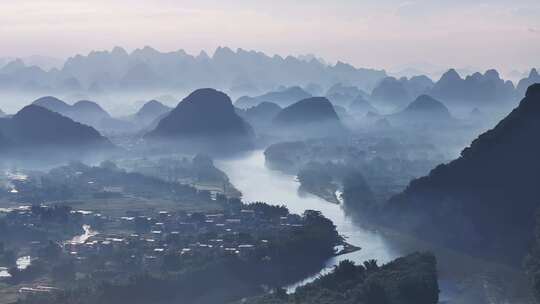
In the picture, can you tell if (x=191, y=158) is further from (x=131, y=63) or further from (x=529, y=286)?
(x=131, y=63)

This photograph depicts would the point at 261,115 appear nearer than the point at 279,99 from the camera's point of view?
Yes

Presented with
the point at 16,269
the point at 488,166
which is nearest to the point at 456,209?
the point at 488,166

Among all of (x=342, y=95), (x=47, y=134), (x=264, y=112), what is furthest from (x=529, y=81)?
(x=47, y=134)

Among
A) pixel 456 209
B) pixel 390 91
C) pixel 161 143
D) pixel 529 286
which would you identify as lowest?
pixel 529 286

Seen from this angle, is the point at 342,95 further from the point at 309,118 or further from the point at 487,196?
the point at 487,196

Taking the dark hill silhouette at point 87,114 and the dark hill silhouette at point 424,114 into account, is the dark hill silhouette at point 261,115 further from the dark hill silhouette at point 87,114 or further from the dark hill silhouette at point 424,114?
the dark hill silhouette at point 424,114

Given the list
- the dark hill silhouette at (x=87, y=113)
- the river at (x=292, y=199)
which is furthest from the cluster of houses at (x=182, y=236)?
the dark hill silhouette at (x=87, y=113)
